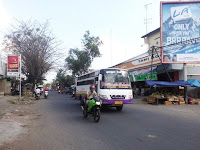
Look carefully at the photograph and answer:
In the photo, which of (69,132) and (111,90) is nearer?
(69,132)

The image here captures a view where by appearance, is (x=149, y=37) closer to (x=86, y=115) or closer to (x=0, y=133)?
(x=86, y=115)

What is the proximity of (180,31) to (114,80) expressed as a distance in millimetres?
9997

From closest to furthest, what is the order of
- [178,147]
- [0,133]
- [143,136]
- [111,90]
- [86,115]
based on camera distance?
[178,147], [143,136], [0,133], [86,115], [111,90]

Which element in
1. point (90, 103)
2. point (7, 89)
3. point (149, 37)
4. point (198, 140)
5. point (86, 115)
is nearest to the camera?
point (198, 140)

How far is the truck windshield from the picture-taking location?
11.3 m

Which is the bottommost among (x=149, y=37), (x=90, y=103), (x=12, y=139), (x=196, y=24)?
(x=12, y=139)

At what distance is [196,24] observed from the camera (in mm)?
17500

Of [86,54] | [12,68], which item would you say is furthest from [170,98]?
[86,54]

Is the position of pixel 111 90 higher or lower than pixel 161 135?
higher

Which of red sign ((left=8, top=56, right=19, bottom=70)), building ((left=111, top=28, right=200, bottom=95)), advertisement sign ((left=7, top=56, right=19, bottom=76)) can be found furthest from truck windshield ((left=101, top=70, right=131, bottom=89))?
red sign ((left=8, top=56, right=19, bottom=70))

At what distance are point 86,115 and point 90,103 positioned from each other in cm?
97

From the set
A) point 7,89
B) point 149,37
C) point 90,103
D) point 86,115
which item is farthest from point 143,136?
point 149,37

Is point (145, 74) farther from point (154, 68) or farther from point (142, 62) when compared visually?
point (142, 62)

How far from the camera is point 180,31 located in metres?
17.7
